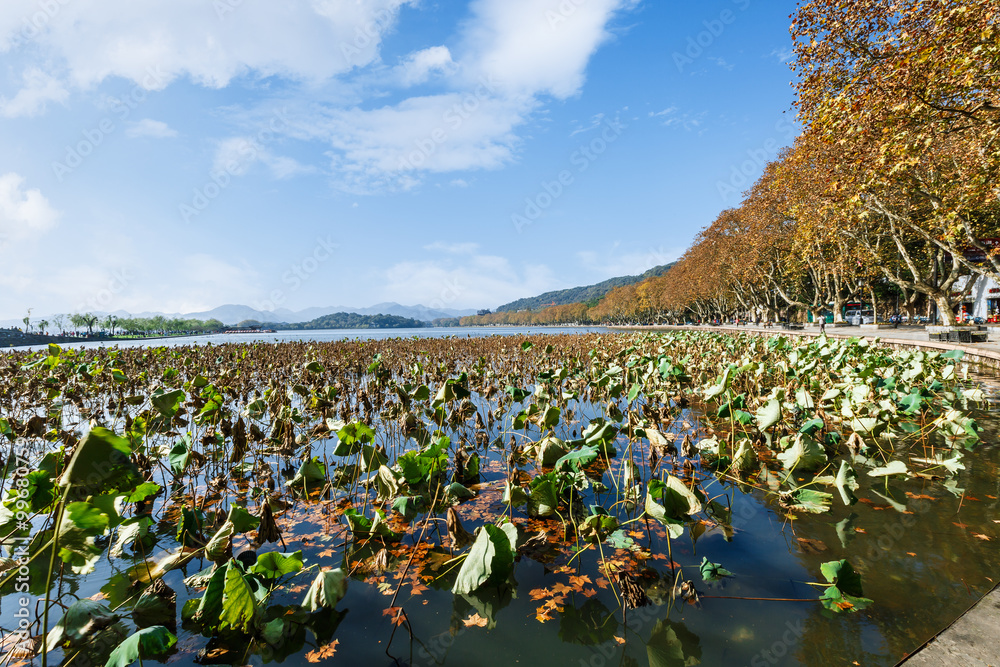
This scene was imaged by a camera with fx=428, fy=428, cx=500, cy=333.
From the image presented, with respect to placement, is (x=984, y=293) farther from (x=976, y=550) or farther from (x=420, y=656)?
(x=420, y=656)

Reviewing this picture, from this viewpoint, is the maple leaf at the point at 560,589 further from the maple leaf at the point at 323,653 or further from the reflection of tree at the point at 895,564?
the maple leaf at the point at 323,653

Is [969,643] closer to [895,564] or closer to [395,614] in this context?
[895,564]

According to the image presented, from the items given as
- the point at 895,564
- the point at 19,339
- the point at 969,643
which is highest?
the point at 19,339

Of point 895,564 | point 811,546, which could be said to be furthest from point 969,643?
point 811,546

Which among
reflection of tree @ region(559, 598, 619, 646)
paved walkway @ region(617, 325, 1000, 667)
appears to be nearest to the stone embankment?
reflection of tree @ region(559, 598, 619, 646)

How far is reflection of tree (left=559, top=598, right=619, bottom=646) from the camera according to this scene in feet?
8.99

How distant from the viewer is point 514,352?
68.1 ft

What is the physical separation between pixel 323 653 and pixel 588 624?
1.70 m

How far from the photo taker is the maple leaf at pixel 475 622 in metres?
2.89

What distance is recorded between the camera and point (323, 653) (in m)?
2.67

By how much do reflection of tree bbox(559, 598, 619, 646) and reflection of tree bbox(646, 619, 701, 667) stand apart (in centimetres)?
25

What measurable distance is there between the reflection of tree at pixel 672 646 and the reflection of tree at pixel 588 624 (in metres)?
0.25

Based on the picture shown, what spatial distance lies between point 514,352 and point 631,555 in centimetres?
1718

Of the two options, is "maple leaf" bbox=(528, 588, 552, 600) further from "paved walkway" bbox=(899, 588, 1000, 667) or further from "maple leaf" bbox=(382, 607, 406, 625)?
"paved walkway" bbox=(899, 588, 1000, 667)
